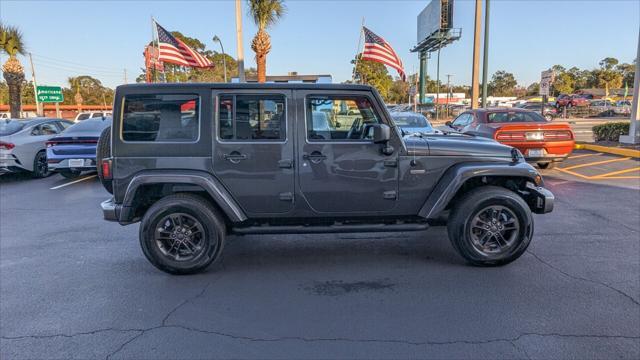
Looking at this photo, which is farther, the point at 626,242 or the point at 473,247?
the point at 626,242

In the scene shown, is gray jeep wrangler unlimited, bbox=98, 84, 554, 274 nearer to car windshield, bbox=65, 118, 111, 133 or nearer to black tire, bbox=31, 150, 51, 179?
car windshield, bbox=65, 118, 111, 133

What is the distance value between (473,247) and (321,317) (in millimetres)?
1891

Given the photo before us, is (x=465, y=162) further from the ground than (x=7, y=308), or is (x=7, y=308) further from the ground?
(x=465, y=162)

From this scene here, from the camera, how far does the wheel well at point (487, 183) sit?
4.67 metres

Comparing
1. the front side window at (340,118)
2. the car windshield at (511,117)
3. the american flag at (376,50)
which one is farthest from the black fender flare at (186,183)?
the american flag at (376,50)

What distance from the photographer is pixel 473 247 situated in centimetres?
447

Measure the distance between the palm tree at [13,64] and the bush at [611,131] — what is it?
107ft

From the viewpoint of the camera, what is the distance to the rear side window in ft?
14.2

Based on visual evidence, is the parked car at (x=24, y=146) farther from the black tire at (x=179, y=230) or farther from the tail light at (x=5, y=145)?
the black tire at (x=179, y=230)

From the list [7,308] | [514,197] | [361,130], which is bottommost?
[7,308]

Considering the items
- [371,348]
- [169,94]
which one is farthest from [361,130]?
[371,348]

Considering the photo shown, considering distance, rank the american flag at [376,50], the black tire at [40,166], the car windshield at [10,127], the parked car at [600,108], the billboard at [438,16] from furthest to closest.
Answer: the billboard at [438,16] < the parked car at [600,108] < the american flag at [376,50] < the black tire at [40,166] < the car windshield at [10,127]

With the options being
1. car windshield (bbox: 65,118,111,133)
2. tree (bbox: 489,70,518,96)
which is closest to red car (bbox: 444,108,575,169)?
car windshield (bbox: 65,118,111,133)

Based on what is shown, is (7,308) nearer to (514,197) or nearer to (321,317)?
(321,317)
